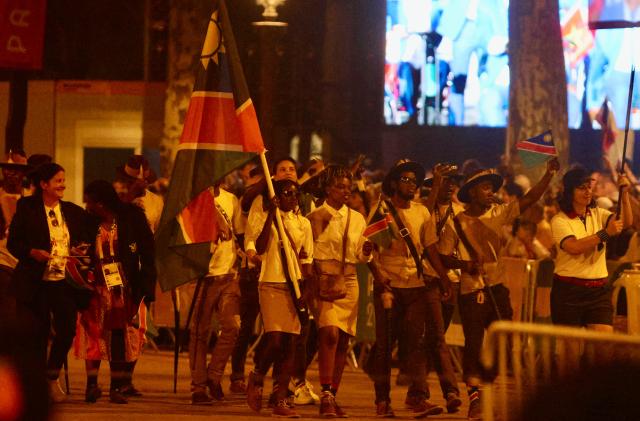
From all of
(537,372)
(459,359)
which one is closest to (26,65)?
(459,359)

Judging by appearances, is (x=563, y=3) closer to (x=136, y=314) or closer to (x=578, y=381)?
(x=136, y=314)

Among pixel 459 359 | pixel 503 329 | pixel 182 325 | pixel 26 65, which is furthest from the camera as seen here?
pixel 26 65

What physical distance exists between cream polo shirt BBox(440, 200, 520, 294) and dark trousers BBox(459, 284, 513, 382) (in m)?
0.11

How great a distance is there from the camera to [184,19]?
2091 cm

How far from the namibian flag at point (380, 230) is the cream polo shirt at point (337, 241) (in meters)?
0.07

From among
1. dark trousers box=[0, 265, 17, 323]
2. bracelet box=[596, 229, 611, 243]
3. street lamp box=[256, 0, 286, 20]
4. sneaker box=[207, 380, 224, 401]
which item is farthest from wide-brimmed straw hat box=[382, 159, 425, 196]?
street lamp box=[256, 0, 286, 20]

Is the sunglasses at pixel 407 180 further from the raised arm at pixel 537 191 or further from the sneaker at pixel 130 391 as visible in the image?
the sneaker at pixel 130 391

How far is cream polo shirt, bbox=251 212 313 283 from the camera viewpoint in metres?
11.1

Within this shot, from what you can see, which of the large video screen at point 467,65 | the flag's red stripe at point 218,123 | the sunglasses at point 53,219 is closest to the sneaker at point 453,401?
the flag's red stripe at point 218,123

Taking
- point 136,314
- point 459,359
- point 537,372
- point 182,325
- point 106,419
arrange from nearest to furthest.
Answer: point 537,372 < point 106,419 < point 136,314 < point 459,359 < point 182,325

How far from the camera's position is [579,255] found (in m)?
11.3

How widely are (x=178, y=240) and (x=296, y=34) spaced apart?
58.7 feet

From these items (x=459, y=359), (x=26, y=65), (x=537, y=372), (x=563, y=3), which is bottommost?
(x=459, y=359)

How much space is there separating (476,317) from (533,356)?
4965 millimetres
